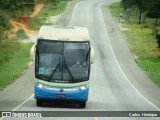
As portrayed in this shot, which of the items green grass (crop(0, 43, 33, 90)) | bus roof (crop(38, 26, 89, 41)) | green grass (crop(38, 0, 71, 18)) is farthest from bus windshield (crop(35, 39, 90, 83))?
green grass (crop(38, 0, 71, 18))

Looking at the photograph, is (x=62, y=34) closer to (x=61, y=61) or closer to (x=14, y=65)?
(x=61, y=61)

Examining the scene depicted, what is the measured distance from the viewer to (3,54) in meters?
47.8

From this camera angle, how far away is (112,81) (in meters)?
38.9

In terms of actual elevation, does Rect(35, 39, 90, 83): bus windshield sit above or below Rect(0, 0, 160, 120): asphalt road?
above

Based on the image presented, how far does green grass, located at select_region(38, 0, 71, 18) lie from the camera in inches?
3388

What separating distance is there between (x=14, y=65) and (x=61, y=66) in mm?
21493

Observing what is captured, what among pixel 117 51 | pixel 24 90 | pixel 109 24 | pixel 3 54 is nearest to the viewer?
pixel 24 90

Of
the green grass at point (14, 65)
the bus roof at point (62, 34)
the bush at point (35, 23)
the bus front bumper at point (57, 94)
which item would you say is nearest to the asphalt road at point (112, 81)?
the bus front bumper at point (57, 94)

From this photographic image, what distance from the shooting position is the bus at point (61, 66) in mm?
21531

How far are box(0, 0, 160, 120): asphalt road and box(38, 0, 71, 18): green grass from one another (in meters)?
6.32

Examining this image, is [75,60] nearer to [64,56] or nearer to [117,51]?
[64,56]

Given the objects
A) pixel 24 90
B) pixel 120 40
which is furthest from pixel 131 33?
pixel 24 90

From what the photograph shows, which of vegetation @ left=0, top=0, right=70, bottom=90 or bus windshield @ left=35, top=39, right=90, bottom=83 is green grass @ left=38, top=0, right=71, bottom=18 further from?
bus windshield @ left=35, top=39, right=90, bottom=83

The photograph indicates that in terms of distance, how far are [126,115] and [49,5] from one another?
80369 mm
